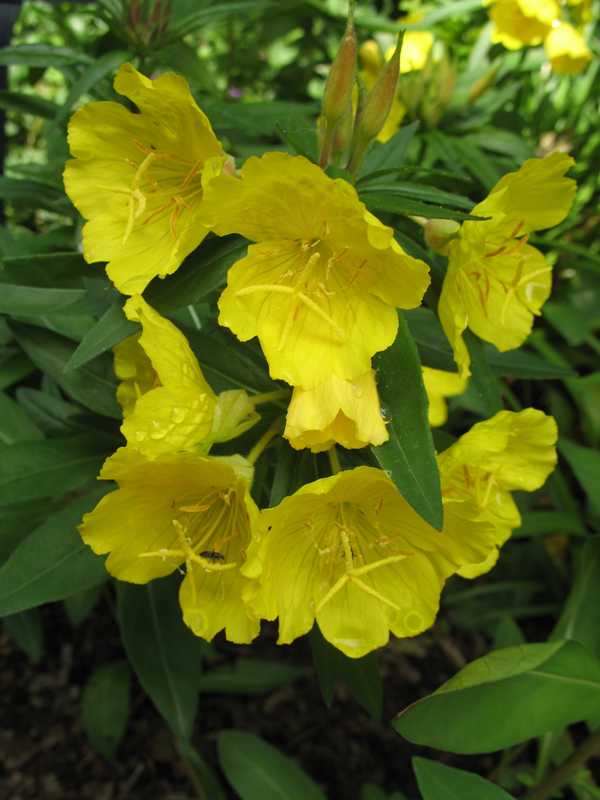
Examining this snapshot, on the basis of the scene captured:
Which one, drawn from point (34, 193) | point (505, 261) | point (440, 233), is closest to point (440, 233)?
point (440, 233)

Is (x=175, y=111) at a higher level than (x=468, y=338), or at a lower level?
Answer: higher

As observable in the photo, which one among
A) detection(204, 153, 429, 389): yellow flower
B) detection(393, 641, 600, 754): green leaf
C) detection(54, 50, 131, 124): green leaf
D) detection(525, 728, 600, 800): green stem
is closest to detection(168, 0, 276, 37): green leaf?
detection(54, 50, 131, 124): green leaf

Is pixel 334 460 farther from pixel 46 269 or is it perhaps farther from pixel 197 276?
pixel 46 269

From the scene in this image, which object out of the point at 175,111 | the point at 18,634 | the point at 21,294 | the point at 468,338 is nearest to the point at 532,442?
the point at 468,338

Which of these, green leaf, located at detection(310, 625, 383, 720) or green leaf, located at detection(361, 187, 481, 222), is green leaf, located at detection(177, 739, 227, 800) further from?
green leaf, located at detection(361, 187, 481, 222)

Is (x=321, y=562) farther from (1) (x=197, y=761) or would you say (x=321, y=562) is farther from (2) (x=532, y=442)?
(1) (x=197, y=761)

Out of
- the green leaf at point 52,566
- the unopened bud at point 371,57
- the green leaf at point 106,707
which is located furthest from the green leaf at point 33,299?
the unopened bud at point 371,57

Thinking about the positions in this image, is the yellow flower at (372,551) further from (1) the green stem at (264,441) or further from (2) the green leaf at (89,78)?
(2) the green leaf at (89,78)
